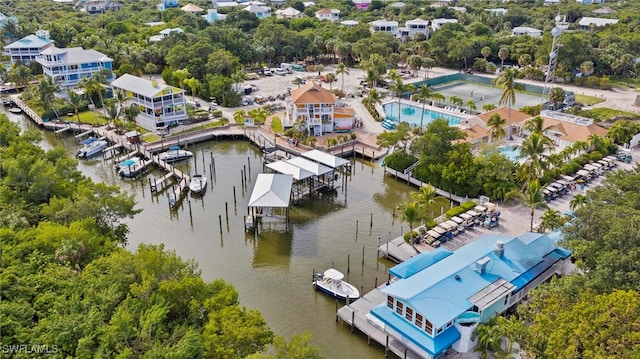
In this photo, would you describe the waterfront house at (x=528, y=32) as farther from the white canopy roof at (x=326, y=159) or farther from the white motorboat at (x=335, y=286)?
the white motorboat at (x=335, y=286)

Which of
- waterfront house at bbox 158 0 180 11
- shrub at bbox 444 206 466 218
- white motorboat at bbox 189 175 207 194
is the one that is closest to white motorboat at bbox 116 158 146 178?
white motorboat at bbox 189 175 207 194

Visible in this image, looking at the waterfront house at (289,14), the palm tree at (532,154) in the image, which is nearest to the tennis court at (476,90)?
the palm tree at (532,154)

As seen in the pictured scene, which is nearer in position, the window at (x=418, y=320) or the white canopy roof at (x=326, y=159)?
the window at (x=418, y=320)

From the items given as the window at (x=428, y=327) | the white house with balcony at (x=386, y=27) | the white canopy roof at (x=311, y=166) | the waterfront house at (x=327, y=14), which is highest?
the waterfront house at (x=327, y=14)

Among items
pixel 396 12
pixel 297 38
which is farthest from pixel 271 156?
pixel 396 12

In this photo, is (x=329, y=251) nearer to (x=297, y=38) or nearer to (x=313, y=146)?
(x=313, y=146)
